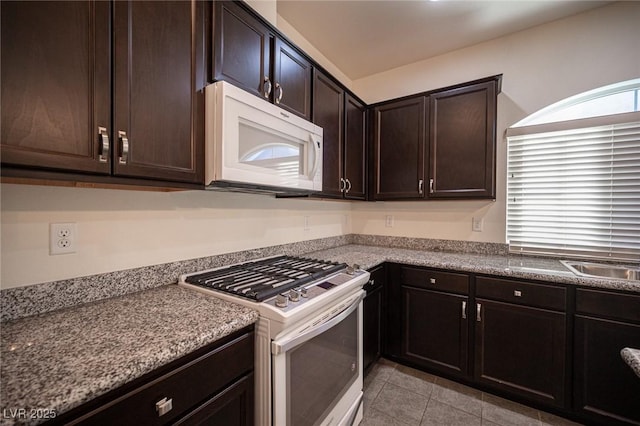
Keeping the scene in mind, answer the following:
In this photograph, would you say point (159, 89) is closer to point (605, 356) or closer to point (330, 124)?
point (330, 124)

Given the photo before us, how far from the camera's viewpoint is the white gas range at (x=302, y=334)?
3.34 ft

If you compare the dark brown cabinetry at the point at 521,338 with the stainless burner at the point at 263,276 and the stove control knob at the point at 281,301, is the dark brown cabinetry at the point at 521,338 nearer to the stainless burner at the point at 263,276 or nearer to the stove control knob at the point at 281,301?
the stainless burner at the point at 263,276

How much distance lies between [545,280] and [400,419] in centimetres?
125

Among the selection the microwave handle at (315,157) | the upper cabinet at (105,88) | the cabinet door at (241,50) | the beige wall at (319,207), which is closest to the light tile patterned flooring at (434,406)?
the beige wall at (319,207)

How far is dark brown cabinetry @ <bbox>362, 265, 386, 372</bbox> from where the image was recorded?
1.96 meters

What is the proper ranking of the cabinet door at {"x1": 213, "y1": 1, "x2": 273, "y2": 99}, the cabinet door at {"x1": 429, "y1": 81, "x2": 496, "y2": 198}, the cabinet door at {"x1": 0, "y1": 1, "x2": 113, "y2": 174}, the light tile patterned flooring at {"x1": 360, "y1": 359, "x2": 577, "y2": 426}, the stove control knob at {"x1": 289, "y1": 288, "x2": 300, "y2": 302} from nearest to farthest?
the cabinet door at {"x1": 0, "y1": 1, "x2": 113, "y2": 174}
the stove control knob at {"x1": 289, "y1": 288, "x2": 300, "y2": 302}
the cabinet door at {"x1": 213, "y1": 1, "x2": 273, "y2": 99}
the light tile patterned flooring at {"x1": 360, "y1": 359, "x2": 577, "y2": 426}
the cabinet door at {"x1": 429, "y1": 81, "x2": 496, "y2": 198}

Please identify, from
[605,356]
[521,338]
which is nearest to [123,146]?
[521,338]

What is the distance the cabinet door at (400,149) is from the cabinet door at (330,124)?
1.78 ft

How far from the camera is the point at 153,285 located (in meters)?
1.28

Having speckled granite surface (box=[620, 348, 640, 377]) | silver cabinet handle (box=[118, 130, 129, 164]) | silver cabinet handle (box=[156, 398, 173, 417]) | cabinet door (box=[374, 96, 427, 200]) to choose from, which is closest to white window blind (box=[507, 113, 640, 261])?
cabinet door (box=[374, 96, 427, 200])

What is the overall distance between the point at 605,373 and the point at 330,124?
2.28 m

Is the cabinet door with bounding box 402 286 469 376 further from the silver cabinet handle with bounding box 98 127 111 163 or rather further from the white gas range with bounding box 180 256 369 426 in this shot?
the silver cabinet handle with bounding box 98 127 111 163

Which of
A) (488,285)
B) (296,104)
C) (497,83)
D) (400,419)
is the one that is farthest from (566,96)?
(400,419)

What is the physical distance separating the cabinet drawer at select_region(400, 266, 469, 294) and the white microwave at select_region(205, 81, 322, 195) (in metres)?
1.08
